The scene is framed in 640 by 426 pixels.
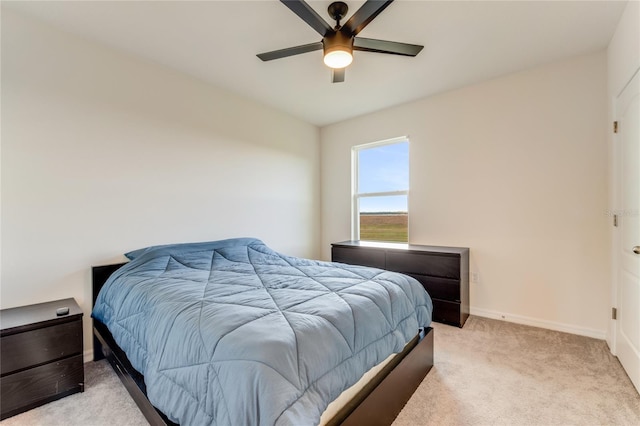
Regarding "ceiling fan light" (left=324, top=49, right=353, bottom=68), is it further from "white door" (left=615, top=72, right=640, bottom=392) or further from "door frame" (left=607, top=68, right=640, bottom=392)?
"door frame" (left=607, top=68, right=640, bottom=392)

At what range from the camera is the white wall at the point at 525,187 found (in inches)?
101

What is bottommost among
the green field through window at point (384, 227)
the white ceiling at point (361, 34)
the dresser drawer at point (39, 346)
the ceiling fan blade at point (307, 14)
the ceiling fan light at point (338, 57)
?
the dresser drawer at point (39, 346)

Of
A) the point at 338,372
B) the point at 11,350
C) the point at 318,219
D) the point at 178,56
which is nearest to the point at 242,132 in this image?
the point at 178,56

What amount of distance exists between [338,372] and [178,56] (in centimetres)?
288

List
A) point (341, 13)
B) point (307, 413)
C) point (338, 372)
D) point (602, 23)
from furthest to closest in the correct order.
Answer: point (602, 23)
point (341, 13)
point (338, 372)
point (307, 413)

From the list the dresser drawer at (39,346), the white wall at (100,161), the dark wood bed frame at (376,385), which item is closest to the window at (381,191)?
the white wall at (100,161)

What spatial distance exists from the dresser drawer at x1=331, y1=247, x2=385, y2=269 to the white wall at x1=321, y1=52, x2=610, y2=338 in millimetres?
630

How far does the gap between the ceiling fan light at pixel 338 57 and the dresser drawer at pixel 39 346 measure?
2.41 metres

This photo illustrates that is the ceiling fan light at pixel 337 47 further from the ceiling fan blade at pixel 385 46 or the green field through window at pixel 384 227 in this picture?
the green field through window at pixel 384 227

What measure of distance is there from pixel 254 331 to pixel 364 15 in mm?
1778

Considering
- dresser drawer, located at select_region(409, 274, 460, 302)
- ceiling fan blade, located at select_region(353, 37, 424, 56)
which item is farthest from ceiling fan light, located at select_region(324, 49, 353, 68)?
dresser drawer, located at select_region(409, 274, 460, 302)

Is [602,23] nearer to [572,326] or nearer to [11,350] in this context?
[572,326]

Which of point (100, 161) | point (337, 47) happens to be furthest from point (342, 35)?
point (100, 161)

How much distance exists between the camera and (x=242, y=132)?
3.48 meters
